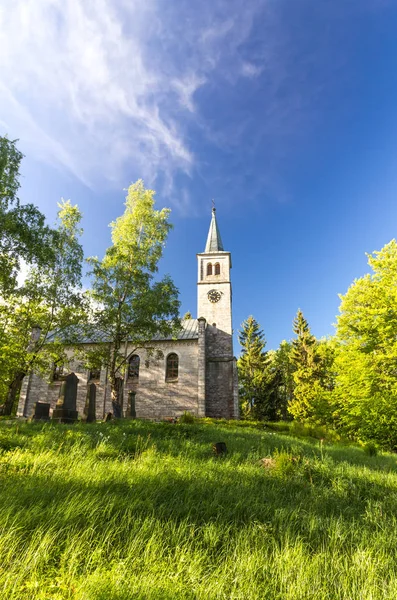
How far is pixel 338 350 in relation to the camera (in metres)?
15.8

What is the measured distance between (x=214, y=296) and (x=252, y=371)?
14227 millimetres

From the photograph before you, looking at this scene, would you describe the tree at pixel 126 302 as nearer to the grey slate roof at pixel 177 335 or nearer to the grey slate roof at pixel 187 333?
the grey slate roof at pixel 177 335

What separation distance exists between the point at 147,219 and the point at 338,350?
42.8 ft

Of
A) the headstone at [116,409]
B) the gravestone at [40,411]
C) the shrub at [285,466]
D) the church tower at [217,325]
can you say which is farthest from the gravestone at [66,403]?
the church tower at [217,325]

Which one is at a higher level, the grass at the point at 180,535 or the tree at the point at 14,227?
the tree at the point at 14,227

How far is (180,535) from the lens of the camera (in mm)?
2600

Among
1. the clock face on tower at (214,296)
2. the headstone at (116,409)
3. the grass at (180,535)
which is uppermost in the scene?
the clock face on tower at (214,296)

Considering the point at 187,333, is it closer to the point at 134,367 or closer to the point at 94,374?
the point at 134,367

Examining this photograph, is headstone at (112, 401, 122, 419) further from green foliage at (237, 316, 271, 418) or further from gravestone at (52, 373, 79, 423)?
green foliage at (237, 316, 271, 418)

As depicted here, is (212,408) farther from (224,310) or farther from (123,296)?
(123,296)

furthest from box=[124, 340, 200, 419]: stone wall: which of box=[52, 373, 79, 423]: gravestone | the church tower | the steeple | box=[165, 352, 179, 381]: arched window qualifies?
box=[52, 373, 79, 423]: gravestone

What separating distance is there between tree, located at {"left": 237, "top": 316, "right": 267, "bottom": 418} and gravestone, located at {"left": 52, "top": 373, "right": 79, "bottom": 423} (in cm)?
2565

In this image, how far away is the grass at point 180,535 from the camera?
203 centimetres

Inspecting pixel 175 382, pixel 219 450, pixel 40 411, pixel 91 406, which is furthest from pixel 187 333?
pixel 219 450
